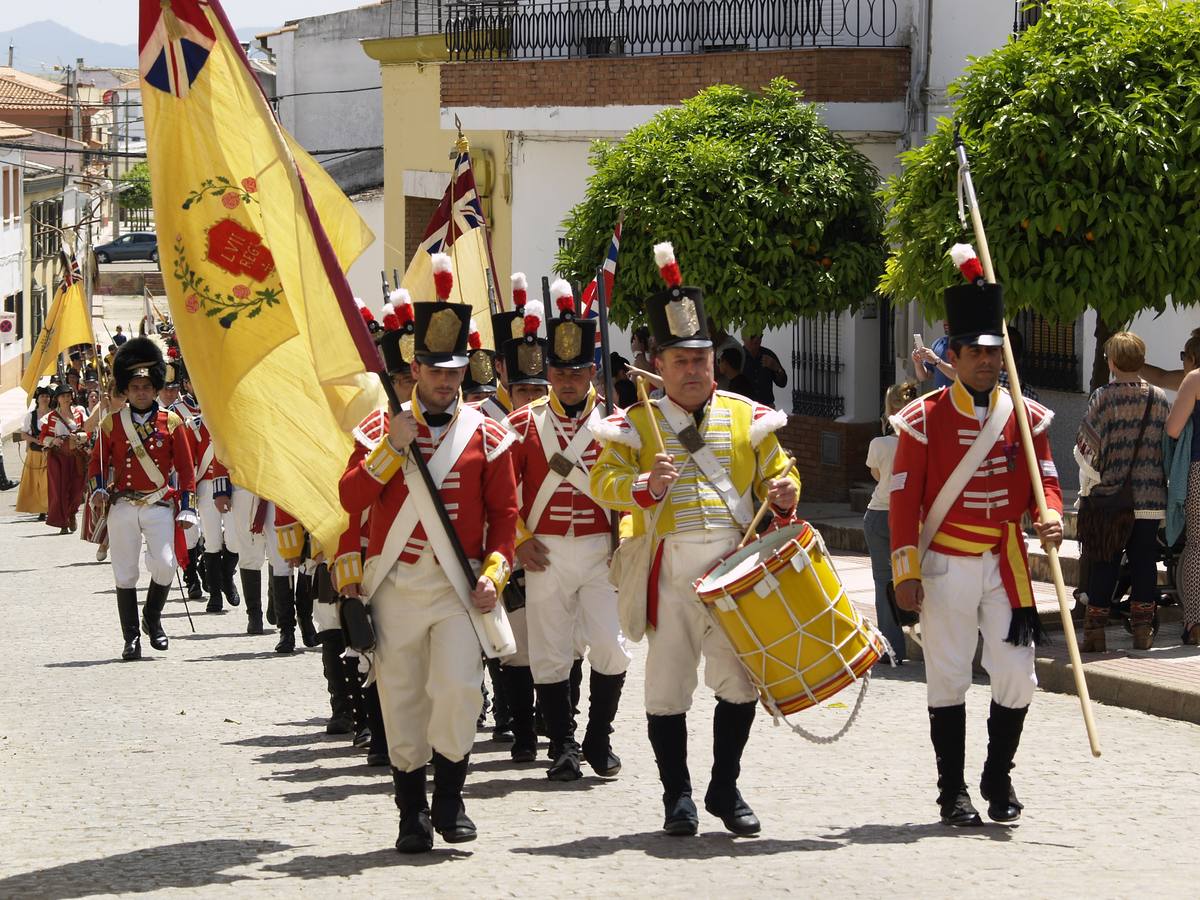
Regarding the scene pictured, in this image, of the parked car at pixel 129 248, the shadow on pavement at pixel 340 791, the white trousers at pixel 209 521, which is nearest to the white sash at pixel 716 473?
the shadow on pavement at pixel 340 791

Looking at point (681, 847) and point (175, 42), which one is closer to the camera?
point (681, 847)

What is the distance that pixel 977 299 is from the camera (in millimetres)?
8008

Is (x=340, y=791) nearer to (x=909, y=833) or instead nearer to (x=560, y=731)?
(x=560, y=731)

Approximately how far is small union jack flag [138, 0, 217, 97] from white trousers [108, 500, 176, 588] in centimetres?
622

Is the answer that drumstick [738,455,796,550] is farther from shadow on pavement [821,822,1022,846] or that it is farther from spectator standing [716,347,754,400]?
spectator standing [716,347,754,400]

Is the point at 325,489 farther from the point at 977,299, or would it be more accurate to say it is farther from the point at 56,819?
the point at 977,299

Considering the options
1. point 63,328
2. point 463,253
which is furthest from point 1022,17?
point 63,328

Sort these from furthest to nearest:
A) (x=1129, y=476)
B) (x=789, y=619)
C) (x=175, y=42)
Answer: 1. (x=1129, y=476)
2. (x=175, y=42)
3. (x=789, y=619)

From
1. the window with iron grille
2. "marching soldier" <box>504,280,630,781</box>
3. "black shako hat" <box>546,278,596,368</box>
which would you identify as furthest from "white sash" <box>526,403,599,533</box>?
the window with iron grille

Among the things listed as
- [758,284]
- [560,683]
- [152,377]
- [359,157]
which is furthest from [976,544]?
[359,157]

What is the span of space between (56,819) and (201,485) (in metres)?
7.97

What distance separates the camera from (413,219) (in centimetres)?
3350

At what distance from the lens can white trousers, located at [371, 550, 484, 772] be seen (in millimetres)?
7742

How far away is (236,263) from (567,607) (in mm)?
2389
